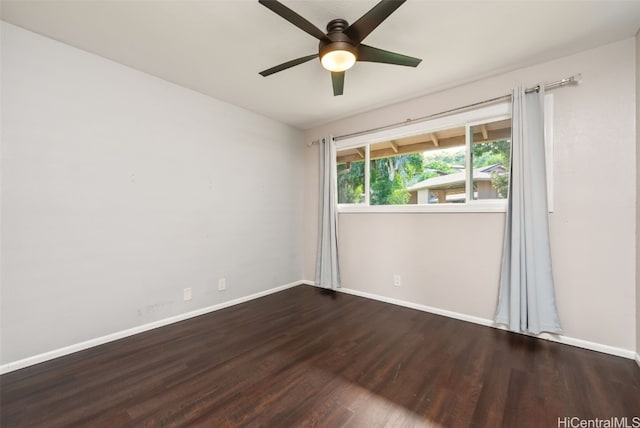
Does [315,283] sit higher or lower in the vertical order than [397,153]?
lower

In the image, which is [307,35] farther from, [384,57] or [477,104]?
[477,104]

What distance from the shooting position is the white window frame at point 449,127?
2.40 metres

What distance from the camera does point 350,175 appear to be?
3.98 m

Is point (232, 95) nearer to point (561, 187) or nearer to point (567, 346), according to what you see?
point (561, 187)

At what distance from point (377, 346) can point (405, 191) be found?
1908 millimetres

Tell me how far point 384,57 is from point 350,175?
2167 millimetres

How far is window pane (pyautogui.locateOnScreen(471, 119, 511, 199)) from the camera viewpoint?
2709 mm

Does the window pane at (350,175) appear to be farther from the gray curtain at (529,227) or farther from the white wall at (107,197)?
the gray curtain at (529,227)

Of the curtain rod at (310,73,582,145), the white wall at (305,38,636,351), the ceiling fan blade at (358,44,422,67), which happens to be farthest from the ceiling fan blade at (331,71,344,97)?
the white wall at (305,38,636,351)

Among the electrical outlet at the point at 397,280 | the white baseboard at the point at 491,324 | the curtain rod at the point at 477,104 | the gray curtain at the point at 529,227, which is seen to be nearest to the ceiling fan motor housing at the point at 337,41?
the curtain rod at the point at 477,104

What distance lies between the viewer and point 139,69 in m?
2.55

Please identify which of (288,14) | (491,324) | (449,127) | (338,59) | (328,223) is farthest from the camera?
(328,223)

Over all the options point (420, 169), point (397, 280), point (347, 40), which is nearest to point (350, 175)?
point (420, 169)

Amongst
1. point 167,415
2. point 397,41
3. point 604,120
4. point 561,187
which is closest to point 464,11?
point 397,41
